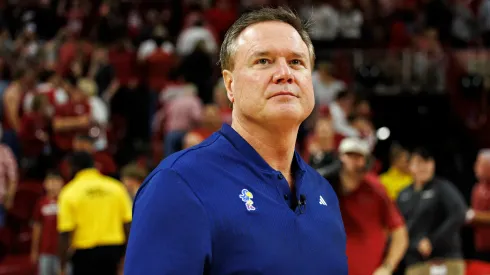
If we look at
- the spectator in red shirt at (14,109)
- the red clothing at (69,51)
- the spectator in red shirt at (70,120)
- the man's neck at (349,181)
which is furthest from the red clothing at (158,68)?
the man's neck at (349,181)

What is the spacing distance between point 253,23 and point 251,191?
48 cm

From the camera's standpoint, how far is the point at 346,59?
13.5 m

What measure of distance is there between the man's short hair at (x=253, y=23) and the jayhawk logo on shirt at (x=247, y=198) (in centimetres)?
39

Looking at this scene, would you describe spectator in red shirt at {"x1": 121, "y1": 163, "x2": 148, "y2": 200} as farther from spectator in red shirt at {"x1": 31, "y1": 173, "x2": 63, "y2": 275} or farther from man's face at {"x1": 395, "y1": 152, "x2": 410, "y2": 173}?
man's face at {"x1": 395, "y1": 152, "x2": 410, "y2": 173}

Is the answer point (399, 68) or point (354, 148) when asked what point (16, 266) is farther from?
point (399, 68)

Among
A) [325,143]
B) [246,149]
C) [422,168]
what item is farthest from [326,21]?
[246,149]

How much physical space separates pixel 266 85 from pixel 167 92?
9215mm

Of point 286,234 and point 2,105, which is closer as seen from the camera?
point 286,234

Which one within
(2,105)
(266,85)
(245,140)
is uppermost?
(266,85)

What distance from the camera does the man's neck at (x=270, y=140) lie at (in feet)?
7.27

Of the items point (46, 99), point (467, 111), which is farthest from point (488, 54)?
point (46, 99)

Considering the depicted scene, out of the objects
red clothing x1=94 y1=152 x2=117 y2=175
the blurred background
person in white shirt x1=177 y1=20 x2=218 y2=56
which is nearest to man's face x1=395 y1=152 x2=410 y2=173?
the blurred background

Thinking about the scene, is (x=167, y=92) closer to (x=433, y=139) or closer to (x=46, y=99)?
(x=46, y=99)

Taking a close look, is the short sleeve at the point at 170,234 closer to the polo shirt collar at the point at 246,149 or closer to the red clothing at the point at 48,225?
the polo shirt collar at the point at 246,149
